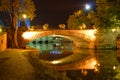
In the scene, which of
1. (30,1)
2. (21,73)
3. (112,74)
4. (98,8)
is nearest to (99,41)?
(98,8)

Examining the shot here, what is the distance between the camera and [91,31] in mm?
65562

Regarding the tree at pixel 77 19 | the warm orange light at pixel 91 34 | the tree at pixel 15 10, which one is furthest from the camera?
the tree at pixel 77 19

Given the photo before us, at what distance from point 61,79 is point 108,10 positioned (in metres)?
34.6

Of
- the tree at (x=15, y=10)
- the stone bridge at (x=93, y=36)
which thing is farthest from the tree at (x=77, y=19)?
the tree at (x=15, y=10)

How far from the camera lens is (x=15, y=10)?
169 ft

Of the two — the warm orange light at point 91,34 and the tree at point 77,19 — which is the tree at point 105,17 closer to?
the warm orange light at point 91,34

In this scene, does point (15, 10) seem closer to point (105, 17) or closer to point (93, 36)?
point (105, 17)

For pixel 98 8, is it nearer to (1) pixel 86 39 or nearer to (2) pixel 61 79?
(1) pixel 86 39

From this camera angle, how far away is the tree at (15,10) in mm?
50722

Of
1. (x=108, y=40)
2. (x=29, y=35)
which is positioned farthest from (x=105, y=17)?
(x=29, y=35)

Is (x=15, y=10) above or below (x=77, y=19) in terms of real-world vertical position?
below

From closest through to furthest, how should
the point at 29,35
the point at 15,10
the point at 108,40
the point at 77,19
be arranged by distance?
the point at 15,10 < the point at 29,35 < the point at 108,40 < the point at 77,19

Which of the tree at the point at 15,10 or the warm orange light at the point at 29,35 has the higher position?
the tree at the point at 15,10

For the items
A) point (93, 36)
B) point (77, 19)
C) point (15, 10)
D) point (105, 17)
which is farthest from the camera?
point (77, 19)
